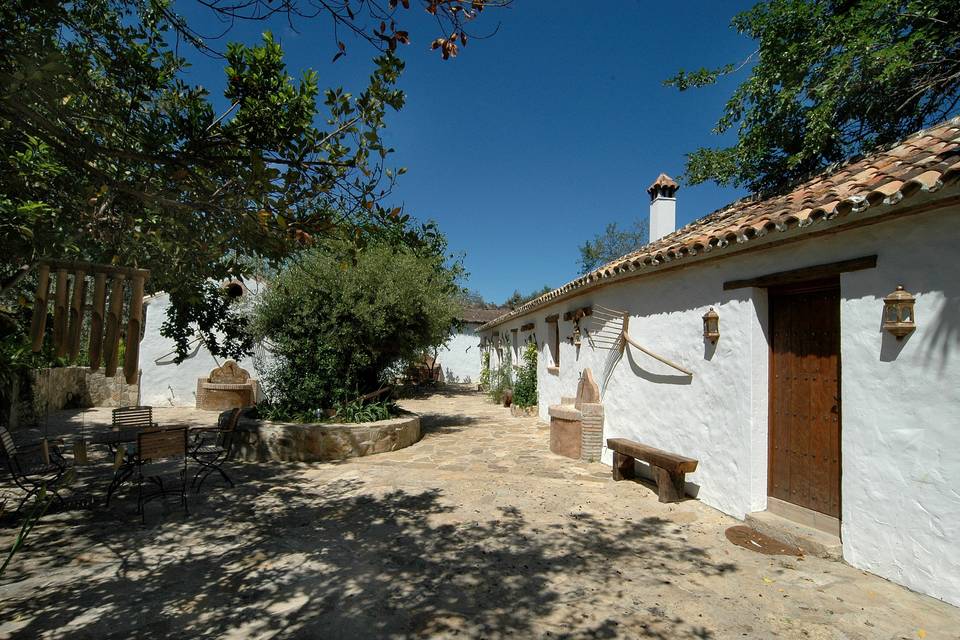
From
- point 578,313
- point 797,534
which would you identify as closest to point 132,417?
point 578,313

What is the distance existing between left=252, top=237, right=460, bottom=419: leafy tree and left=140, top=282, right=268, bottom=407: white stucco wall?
542 cm

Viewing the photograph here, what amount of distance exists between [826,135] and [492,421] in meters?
8.75

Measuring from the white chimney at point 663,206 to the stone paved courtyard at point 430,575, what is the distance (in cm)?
642

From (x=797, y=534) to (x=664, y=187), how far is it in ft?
25.8

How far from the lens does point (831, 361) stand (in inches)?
171

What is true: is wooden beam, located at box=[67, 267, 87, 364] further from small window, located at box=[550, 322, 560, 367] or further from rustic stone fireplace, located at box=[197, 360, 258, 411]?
rustic stone fireplace, located at box=[197, 360, 258, 411]

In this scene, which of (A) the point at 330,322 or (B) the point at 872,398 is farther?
(A) the point at 330,322

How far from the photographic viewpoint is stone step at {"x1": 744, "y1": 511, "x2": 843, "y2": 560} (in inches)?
156

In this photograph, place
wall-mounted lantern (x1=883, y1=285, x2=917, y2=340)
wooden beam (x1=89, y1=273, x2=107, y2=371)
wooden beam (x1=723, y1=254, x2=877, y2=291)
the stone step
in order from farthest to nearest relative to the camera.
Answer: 1. the stone step
2. wooden beam (x1=723, y1=254, x2=877, y2=291)
3. wall-mounted lantern (x1=883, y1=285, x2=917, y2=340)
4. wooden beam (x1=89, y1=273, x2=107, y2=371)

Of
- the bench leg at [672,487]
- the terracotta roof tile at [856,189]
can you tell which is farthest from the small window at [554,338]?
the bench leg at [672,487]

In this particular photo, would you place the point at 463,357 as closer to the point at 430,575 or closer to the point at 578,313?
the point at 578,313

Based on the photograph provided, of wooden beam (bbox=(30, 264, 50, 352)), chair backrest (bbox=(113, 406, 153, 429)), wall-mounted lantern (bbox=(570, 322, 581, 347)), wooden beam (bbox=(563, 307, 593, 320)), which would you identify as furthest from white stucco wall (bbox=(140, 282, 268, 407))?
wooden beam (bbox=(30, 264, 50, 352))

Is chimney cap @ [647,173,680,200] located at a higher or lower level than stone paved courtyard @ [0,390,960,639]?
higher

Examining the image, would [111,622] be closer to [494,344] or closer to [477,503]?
[477,503]
